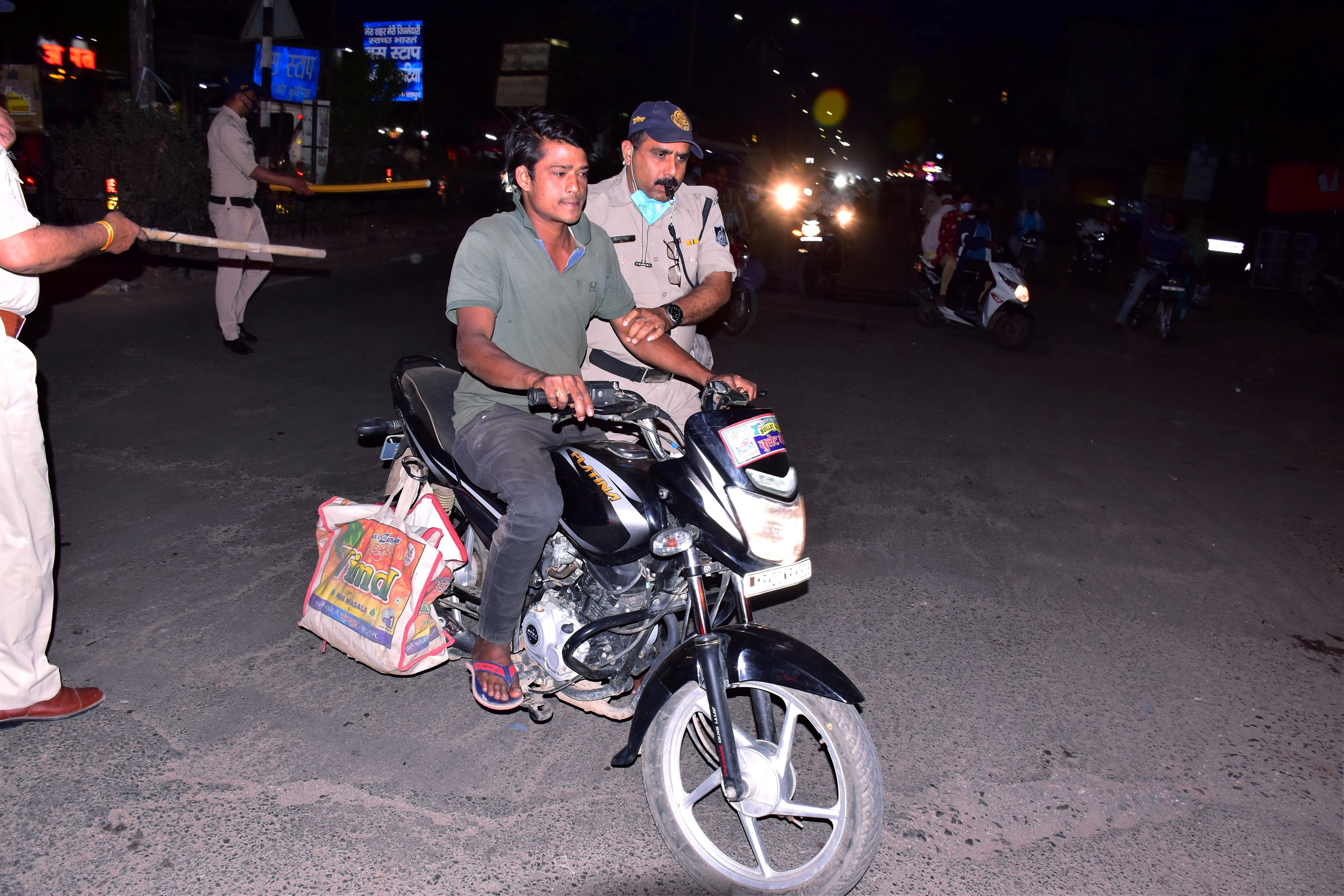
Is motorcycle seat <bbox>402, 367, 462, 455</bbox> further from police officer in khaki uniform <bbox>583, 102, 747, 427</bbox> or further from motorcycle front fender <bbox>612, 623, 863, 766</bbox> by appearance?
motorcycle front fender <bbox>612, 623, 863, 766</bbox>

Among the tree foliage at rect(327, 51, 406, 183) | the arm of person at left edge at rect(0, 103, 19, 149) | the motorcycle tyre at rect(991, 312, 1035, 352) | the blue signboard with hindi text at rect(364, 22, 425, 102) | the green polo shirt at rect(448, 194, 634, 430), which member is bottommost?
the motorcycle tyre at rect(991, 312, 1035, 352)

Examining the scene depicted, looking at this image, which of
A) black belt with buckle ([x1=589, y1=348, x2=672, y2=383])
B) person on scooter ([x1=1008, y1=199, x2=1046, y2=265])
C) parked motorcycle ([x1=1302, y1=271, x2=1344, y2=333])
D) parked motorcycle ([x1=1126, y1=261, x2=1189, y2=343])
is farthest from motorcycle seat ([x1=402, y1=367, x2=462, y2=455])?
person on scooter ([x1=1008, y1=199, x2=1046, y2=265])

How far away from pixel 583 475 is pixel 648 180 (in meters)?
1.63

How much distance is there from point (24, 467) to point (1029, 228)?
2082 cm

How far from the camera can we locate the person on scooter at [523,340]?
292 centimetres

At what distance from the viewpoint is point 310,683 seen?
3674 millimetres

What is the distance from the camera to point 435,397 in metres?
3.55

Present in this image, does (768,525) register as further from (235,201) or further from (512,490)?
(235,201)

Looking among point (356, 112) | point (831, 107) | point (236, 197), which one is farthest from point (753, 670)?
point (831, 107)

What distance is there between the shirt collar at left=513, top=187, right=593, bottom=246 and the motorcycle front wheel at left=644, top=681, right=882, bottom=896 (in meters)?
1.66

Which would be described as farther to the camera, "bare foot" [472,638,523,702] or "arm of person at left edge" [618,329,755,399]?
"arm of person at left edge" [618,329,755,399]

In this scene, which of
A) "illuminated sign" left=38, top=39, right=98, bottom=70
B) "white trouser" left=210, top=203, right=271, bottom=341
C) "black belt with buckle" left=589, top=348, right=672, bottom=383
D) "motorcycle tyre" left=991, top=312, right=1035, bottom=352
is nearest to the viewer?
"black belt with buckle" left=589, top=348, right=672, bottom=383

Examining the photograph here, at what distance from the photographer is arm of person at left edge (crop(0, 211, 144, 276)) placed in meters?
2.83

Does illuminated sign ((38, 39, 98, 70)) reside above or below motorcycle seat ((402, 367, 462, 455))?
above
